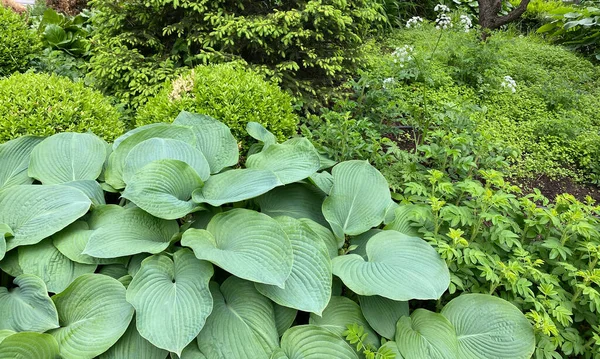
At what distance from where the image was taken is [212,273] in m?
1.39

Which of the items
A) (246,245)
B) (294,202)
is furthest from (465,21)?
(246,245)

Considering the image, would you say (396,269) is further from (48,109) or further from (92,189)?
(48,109)

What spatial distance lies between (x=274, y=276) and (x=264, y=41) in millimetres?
2365

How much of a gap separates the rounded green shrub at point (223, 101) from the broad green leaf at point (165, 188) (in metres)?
0.90

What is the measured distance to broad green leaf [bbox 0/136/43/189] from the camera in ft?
6.08

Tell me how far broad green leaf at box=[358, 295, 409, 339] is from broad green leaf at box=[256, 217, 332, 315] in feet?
0.64

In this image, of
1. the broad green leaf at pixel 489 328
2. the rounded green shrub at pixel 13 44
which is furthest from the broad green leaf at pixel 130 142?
the rounded green shrub at pixel 13 44

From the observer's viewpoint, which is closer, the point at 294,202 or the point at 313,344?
the point at 313,344

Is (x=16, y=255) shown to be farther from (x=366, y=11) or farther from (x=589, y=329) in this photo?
(x=366, y=11)

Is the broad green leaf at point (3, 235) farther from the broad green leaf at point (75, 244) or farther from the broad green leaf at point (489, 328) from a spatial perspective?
the broad green leaf at point (489, 328)

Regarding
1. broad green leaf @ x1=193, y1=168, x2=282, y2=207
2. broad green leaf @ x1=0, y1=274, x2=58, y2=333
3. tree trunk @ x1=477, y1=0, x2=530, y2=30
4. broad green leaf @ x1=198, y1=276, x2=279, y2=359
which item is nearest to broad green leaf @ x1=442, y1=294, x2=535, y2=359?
broad green leaf @ x1=198, y1=276, x2=279, y2=359

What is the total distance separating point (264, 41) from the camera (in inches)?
127

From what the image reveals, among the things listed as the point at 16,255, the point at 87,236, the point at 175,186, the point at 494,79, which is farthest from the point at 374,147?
the point at 494,79

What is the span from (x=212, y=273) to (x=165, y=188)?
433 millimetres
